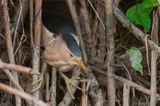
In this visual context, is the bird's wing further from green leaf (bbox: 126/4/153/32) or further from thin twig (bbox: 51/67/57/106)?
green leaf (bbox: 126/4/153/32)

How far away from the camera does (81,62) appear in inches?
71.3

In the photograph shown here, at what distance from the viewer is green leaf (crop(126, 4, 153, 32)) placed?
185 cm

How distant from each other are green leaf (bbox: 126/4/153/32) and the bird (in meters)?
0.25

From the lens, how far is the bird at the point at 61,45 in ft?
5.99

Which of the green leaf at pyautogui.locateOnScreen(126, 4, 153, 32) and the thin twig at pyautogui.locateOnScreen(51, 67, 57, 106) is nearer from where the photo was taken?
the green leaf at pyautogui.locateOnScreen(126, 4, 153, 32)

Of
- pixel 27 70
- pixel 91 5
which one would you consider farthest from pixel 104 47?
pixel 27 70

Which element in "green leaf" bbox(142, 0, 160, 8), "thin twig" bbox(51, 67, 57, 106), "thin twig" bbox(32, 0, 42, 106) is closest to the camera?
"green leaf" bbox(142, 0, 160, 8)

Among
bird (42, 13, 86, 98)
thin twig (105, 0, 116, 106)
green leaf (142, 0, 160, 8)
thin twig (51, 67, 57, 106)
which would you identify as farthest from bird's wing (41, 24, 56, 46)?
green leaf (142, 0, 160, 8)

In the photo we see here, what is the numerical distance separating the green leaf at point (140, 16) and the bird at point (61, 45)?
25 centimetres

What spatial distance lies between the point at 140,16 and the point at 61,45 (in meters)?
0.35

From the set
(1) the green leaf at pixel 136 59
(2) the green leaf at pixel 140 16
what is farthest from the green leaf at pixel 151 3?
(1) the green leaf at pixel 136 59

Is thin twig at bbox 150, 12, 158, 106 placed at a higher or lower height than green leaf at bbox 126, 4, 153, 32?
lower

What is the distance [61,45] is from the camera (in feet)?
6.23

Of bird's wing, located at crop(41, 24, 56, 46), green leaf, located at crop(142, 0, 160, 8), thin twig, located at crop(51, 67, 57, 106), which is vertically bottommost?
thin twig, located at crop(51, 67, 57, 106)
